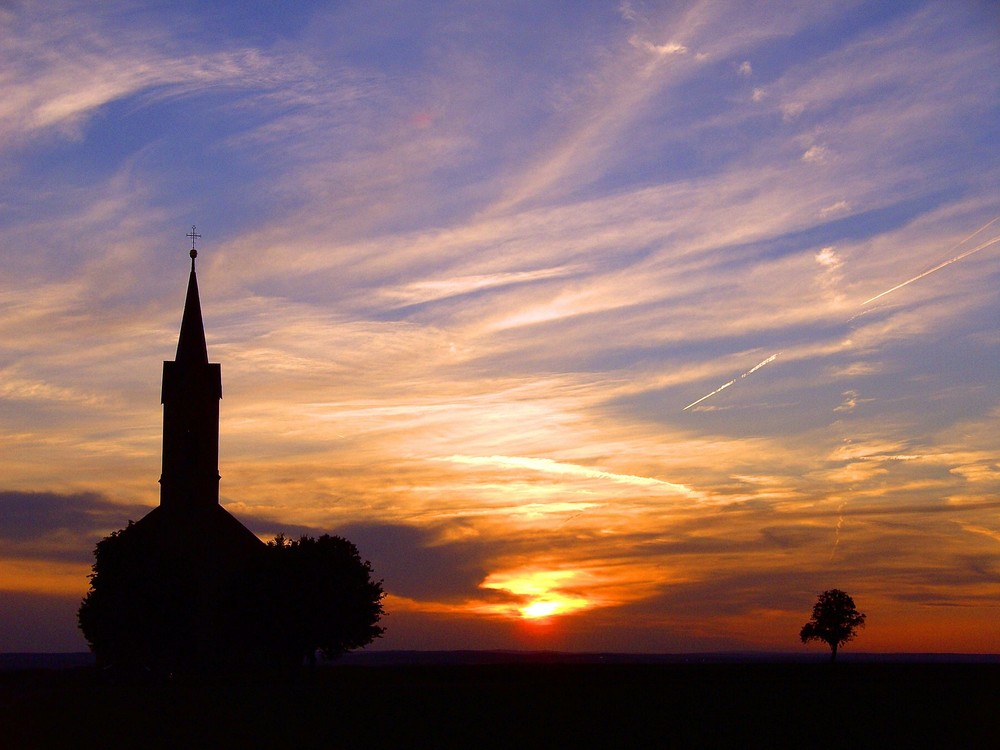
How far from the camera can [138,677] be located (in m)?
81.8

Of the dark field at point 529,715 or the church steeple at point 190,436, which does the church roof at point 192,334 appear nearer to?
the church steeple at point 190,436

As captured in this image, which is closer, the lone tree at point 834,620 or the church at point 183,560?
the church at point 183,560

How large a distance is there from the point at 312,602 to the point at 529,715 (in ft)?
127

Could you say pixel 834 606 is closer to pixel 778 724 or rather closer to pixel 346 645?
pixel 346 645

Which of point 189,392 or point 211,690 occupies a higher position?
point 189,392

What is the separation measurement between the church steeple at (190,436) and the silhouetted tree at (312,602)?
991cm

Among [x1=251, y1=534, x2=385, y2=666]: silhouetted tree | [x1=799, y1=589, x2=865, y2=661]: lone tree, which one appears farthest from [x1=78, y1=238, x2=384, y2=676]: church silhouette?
[x1=799, y1=589, x2=865, y2=661]: lone tree

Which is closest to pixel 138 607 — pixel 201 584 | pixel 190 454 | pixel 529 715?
pixel 201 584

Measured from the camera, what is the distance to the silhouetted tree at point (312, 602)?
77875mm

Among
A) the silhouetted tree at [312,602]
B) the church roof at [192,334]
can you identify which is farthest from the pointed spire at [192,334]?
the silhouetted tree at [312,602]

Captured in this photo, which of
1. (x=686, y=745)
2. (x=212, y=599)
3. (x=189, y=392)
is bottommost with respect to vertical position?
(x=686, y=745)

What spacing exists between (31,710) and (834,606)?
85568 millimetres

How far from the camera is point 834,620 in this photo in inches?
4540

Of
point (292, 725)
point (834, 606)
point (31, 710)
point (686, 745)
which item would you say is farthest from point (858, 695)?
point (834, 606)
